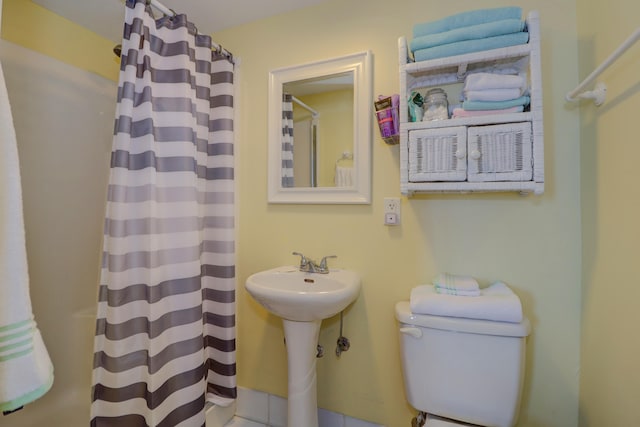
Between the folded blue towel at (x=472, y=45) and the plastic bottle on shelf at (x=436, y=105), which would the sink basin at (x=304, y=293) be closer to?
the plastic bottle on shelf at (x=436, y=105)

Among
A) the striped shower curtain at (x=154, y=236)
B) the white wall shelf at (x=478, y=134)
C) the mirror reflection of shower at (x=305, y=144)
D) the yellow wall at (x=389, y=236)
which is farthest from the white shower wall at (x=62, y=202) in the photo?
the white wall shelf at (x=478, y=134)

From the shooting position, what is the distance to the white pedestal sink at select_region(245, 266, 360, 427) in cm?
110

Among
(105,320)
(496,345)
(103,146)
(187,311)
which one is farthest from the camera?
(103,146)

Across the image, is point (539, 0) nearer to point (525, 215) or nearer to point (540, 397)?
point (525, 215)

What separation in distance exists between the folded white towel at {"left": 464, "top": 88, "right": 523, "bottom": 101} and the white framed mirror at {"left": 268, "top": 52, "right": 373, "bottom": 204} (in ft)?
1.53

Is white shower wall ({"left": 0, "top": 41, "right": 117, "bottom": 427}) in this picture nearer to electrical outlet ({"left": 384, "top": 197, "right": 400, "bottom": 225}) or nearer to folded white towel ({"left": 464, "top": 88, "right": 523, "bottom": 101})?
electrical outlet ({"left": 384, "top": 197, "right": 400, "bottom": 225})

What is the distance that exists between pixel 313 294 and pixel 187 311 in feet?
2.01

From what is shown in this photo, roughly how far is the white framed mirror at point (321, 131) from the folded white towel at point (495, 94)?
0.47 meters

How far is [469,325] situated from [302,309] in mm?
596

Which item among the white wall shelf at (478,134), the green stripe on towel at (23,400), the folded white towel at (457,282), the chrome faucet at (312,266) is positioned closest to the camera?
the green stripe on towel at (23,400)

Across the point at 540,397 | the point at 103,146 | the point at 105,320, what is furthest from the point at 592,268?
the point at 103,146

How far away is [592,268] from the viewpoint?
1.02m

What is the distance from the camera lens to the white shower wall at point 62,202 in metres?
1.33

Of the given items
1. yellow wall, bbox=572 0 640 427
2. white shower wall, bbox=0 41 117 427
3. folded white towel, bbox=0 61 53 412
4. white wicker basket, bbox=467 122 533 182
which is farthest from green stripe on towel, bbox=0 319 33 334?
yellow wall, bbox=572 0 640 427
